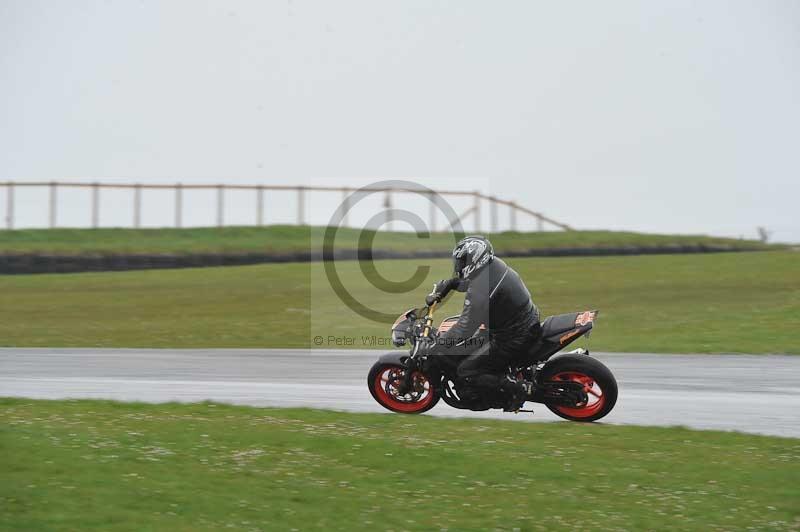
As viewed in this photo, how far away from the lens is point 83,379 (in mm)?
15086

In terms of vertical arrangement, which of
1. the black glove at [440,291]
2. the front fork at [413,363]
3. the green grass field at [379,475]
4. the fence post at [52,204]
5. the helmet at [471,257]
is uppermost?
the fence post at [52,204]

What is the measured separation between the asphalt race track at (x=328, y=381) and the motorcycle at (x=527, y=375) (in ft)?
1.12

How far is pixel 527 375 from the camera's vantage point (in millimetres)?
11266

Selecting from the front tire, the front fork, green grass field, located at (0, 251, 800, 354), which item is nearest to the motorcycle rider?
the front fork

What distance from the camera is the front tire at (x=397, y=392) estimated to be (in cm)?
1173

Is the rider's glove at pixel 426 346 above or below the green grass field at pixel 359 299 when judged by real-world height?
below

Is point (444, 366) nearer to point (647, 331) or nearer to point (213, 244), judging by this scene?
point (647, 331)

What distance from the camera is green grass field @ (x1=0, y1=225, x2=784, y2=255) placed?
116ft

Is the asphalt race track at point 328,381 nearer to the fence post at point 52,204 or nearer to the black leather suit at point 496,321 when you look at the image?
the black leather suit at point 496,321

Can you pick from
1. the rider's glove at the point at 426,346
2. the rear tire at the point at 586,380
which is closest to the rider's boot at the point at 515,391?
the rear tire at the point at 586,380

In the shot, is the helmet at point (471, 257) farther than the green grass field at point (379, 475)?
Yes

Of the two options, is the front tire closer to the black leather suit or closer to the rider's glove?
the rider's glove

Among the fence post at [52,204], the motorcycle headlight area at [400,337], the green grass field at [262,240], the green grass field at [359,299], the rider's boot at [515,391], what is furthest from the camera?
the fence post at [52,204]

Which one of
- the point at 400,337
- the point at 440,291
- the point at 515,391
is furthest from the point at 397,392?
the point at 515,391
